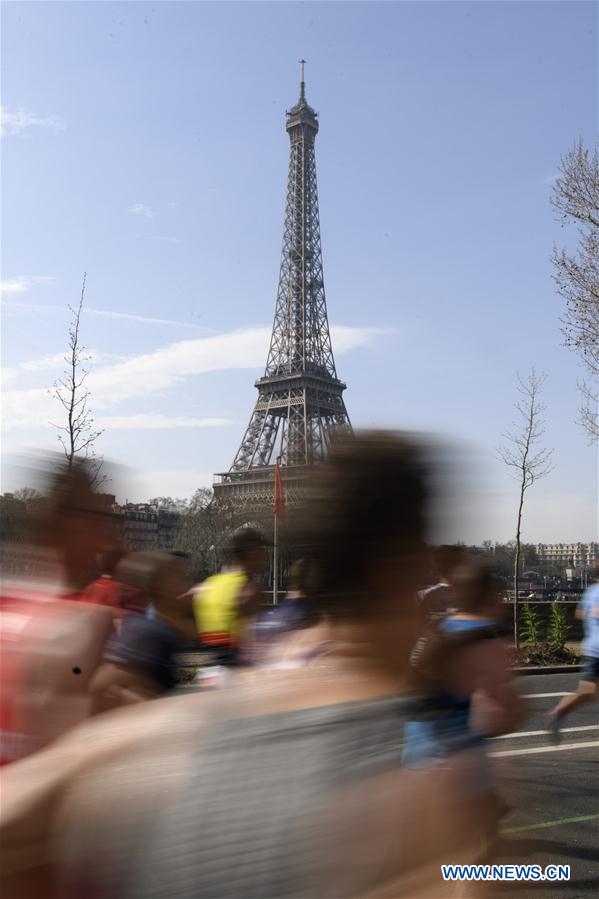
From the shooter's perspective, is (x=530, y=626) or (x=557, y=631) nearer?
(x=557, y=631)

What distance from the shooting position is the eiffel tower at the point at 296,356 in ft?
211

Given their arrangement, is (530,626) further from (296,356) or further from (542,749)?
(296,356)

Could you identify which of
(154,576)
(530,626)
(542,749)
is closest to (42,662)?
(154,576)

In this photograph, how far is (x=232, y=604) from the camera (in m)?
5.97

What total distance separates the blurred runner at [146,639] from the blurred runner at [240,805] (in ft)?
4.60

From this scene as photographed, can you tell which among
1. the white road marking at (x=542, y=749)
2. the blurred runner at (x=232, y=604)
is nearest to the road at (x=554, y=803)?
the white road marking at (x=542, y=749)

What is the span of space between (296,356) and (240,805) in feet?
223

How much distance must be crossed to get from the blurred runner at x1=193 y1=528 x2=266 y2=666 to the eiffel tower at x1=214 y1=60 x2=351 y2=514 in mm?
54827

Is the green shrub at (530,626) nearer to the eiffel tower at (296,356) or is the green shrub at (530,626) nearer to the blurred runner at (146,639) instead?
the blurred runner at (146,639)

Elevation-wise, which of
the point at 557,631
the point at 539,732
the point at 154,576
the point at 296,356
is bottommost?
the point at 539,732

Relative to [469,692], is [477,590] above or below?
above

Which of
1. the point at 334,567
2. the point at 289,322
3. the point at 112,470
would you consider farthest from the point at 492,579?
the point at 289,322

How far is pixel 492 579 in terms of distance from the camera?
4398mm

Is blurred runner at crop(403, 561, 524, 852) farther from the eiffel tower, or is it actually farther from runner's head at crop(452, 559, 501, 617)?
the eiffel tower
